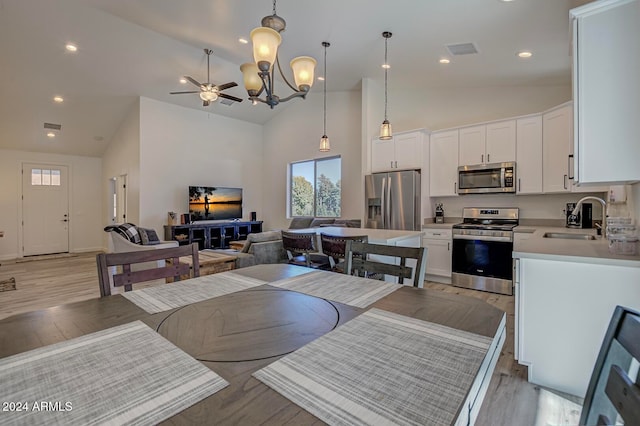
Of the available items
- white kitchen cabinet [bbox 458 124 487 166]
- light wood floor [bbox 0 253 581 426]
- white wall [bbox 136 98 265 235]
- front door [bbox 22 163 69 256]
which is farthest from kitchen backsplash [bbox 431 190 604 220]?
front door [bbox 22 163 69 256]

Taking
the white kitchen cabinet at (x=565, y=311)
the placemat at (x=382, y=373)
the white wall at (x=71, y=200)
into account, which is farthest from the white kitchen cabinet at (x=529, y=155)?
the white wall at (x=71, y=200)

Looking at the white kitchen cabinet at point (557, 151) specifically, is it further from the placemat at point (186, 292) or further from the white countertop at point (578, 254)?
the placemat at point (186, 292)

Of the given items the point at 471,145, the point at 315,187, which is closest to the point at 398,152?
the point at 471,145

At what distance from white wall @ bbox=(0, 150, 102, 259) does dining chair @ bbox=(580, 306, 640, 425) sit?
10263mm

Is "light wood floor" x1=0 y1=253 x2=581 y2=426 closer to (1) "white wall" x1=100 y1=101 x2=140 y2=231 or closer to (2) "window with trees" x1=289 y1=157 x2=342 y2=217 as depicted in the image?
(1) "white wall" x1=100 y1=101 x2=140 y2=231

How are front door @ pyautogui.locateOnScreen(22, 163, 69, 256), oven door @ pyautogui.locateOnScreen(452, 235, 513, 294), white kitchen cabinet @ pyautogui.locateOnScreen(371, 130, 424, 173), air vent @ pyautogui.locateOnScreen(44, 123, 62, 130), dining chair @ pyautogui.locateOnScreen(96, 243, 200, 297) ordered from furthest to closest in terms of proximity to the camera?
front door @ pyautogui.locateOnScreen(22, 163, 69, 256) → air vent @ pyautogui.locateOnScreen(44, 123, 62, 130) → white kitchen cabinet @ pyautogui.locateOnScreen(371, 130, 424, 173) → oven door @ pyautogui.locateOnScreen(452, 235, 513, 294) → dining chair @ pyautogui.locateOnScreen(96, 243, 200, 297)

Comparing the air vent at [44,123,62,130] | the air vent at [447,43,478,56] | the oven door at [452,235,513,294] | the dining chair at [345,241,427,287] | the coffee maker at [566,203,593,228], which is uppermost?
the air vent at [447,43,478,56]

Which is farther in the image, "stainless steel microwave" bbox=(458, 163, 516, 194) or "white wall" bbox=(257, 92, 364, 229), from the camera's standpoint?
"white wall" bbox=(257, 92, 364, 229)

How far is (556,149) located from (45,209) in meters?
10.7

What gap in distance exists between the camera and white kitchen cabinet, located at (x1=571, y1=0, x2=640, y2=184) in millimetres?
1720

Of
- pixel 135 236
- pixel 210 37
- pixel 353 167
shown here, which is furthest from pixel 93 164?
pixel 353 167

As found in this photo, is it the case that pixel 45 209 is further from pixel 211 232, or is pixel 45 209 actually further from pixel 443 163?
pixel 443 163

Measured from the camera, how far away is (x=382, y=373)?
733 mm

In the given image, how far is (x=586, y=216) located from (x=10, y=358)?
5.09 meters
